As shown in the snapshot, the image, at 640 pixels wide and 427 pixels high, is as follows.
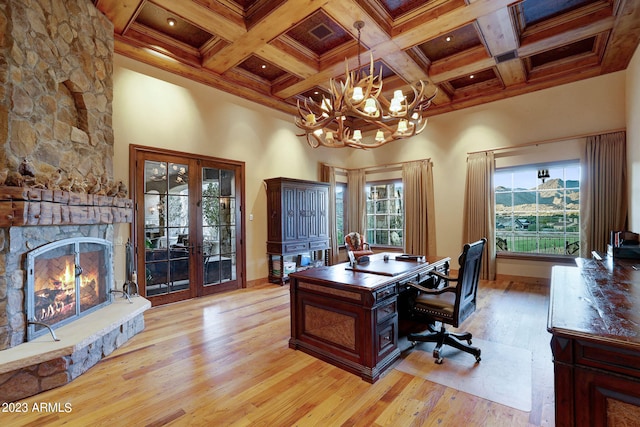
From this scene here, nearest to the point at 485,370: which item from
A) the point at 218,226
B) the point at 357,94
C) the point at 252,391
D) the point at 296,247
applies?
the point at 252,391

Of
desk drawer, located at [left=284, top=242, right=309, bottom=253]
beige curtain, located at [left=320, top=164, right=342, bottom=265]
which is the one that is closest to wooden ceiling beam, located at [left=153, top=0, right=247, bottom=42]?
desk drawer, located at [left=284, top=242, right=309, bottom=253]

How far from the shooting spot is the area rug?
211 cm

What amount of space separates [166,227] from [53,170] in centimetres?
180

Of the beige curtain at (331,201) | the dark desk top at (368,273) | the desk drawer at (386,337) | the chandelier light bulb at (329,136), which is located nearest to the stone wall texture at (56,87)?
the dark desk top at (368,273)

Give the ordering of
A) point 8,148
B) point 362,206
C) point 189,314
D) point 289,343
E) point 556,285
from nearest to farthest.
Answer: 1. point 556,285
2. point 8,148
3. point 289,343
4. point 189,314
5. point 362,206

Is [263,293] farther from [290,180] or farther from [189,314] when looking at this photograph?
[290,180]

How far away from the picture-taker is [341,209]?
7.67 metres

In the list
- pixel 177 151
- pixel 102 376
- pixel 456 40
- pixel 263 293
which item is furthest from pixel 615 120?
pixel 102 376

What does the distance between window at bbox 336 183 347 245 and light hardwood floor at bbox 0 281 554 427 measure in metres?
4.43

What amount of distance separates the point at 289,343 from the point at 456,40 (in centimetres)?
456

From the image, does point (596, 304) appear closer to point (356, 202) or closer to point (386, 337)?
point (386, 337)

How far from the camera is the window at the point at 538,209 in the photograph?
509 cm

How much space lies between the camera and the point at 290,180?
18.3 feet

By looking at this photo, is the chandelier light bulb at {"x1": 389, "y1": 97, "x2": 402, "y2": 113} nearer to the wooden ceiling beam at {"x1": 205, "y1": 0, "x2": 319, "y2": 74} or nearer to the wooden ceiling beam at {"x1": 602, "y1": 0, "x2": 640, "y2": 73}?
the wooden ceiling beam at {"x1": 205, "y1": 0, "x2": 319, "y2": 74}
